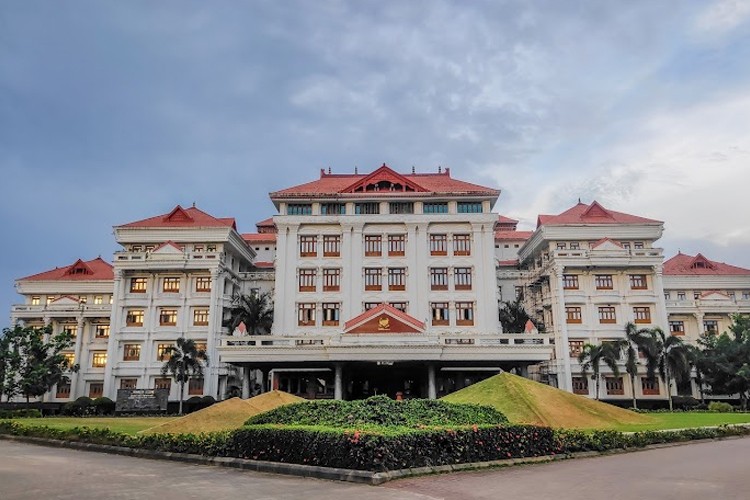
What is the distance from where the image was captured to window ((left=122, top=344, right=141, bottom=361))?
45.3 meters

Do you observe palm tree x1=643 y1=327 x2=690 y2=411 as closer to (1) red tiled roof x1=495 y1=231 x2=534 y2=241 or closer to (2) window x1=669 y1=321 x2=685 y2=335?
(2) window x1=669 y1=321 x2=685 y2=335

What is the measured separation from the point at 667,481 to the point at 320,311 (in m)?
33.1

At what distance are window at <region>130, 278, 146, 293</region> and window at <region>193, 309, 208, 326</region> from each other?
183 inches

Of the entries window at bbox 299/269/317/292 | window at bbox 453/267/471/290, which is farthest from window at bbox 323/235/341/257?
window at bbox 453/267/471/290

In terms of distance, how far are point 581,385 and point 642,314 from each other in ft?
24.0

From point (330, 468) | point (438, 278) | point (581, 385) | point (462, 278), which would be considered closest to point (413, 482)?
point (330, 468)

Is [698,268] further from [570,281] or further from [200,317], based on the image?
[200,317]

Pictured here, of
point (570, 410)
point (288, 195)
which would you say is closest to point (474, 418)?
point (570, 410)

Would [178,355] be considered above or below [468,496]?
above

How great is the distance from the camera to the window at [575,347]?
145ft

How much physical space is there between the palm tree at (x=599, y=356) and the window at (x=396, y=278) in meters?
13.4

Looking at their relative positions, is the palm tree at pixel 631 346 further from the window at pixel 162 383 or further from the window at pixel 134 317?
the window at pixel 134 317

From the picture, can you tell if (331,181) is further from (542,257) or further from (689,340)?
(689,340)

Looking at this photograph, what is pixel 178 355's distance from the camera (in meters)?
41.3
